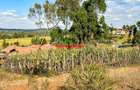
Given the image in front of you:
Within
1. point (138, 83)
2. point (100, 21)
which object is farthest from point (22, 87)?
point (100, 21)

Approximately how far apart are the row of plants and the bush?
1057 centimetres

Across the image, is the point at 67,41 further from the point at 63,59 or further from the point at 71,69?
the point at 71,69

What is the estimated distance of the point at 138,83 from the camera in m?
17.8

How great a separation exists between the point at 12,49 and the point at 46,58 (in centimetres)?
1945

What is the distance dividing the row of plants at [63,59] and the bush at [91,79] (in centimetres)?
1057

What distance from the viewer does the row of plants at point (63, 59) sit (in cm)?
2795

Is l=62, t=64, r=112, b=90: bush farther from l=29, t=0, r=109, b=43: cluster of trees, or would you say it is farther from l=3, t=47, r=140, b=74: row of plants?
l=29, t=0, r=109, b=43: cluster of trees

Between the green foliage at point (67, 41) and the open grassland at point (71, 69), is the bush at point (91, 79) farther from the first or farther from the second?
the green foliage at point (67, 41)

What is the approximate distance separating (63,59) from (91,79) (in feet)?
50.3

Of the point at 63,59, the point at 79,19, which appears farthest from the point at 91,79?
the point at 79,19

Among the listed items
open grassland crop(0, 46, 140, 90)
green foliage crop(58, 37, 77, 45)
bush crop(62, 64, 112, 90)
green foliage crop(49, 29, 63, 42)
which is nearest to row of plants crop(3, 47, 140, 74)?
open grassland crop(0, 46, 140, 90)

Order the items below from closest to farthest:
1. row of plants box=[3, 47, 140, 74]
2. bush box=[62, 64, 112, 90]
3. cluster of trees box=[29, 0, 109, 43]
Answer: bush box=[62, 64, 112, 90]
row of plants box=[3, 47, 140, 74]
cluster of trees box=[29, 0, 109, 43]

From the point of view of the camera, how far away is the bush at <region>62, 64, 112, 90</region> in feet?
44.7

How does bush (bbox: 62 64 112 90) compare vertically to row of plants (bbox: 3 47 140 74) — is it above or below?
above
